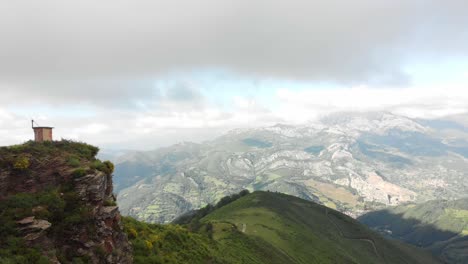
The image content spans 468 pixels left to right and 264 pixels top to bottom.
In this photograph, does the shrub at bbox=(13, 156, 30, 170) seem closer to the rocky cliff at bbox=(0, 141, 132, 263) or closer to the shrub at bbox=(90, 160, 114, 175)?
the rocky cliff at bbox=(0, 141, 132, 263)

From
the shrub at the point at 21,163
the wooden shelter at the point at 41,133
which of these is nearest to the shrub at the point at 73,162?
the shrub at the point at 21,163

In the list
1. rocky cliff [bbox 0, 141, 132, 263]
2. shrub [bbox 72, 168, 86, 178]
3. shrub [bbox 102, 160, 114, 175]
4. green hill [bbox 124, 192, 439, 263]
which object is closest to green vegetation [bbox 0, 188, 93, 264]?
rocky cliff [bbox 0, 141, 132, 263]

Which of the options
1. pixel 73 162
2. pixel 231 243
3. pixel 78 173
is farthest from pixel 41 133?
pixel 231 243

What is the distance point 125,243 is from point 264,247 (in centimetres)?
8990

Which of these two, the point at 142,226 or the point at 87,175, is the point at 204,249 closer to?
the point at 142,226

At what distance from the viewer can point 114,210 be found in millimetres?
40562

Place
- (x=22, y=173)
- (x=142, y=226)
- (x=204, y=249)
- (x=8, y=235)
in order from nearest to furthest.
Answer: (x=8, y=235)
(x=22, y=173)
(x=142, y=226)
(x=204, y=249)

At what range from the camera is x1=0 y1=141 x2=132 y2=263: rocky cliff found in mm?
31719

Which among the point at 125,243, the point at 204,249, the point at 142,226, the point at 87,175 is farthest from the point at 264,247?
the point at 87,175

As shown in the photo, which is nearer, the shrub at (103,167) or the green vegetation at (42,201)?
the green vegetation at (42,201)

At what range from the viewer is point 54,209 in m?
34.5

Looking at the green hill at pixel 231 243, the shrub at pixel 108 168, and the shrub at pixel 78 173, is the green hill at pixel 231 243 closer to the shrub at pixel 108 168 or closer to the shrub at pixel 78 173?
the shrub at pixel 108 168

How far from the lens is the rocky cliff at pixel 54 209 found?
104ft

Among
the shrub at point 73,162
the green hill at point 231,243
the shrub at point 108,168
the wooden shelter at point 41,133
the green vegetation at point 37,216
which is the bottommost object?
the green hill at point 231,243
